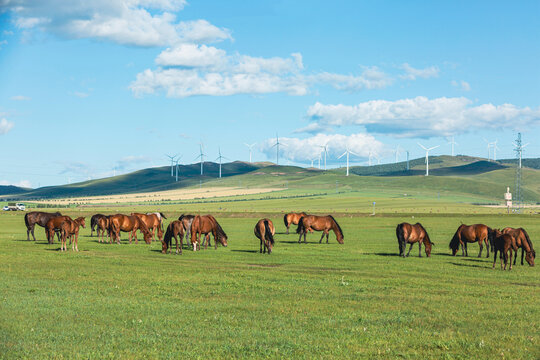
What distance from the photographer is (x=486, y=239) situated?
116 ft

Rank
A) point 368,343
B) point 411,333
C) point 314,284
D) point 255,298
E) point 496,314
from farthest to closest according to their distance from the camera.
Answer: point 314,284 < point 255,298 < point 496,314 < point 411,333 < point 368,343

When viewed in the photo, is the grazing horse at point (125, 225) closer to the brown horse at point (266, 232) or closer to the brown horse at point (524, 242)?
the brown horse at point (266, 232)

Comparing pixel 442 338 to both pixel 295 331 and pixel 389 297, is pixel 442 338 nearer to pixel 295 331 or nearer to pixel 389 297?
pixel 295 331

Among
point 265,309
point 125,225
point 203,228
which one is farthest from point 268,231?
point 265,309

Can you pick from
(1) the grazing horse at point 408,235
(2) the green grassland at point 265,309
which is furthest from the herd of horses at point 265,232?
(2) the green grassland at point 265,309

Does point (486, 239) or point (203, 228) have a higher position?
point (203, 228)

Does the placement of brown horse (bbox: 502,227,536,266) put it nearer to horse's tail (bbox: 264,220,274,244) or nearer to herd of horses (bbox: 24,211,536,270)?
herd of horses (bbox: 24,211,536,270)

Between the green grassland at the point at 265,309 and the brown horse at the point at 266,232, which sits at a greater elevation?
the brown horse at the point at 266,232

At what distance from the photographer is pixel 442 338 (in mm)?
13742

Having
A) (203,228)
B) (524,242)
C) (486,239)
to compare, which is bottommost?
(486,239)

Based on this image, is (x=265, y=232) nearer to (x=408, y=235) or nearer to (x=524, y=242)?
(x=408, y=235)

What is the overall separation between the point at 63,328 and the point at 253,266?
570 inches

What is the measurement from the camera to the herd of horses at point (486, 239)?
28.0 metres

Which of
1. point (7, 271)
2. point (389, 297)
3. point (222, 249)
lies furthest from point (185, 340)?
point (222, 249)
